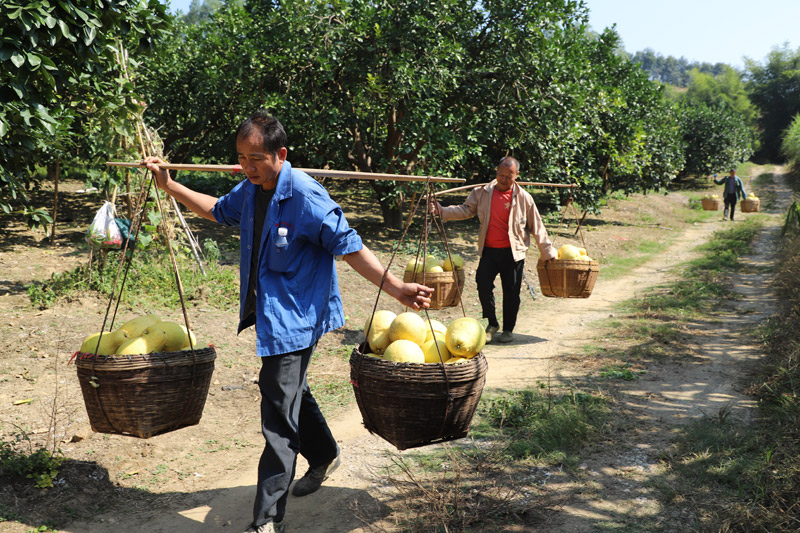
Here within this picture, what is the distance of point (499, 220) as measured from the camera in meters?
6.80

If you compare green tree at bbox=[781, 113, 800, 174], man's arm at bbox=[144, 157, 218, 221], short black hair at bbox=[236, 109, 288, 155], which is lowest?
man's arm at bbox=[144, 157, 218, 221]

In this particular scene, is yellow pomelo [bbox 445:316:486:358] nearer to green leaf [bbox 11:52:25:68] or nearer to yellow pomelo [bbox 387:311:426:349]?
yellow pomelo [bbox 387:311:426:349]

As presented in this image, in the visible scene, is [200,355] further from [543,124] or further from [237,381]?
[543,124]

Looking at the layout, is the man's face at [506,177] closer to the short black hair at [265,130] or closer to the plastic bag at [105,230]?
the short black hair at [265,130]

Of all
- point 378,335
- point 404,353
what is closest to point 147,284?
point 378,335

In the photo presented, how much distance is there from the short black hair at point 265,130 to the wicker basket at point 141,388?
46.9 inches

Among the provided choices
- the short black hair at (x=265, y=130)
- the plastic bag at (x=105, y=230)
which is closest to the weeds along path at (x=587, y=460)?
the short black hair at (x=265, y=130)

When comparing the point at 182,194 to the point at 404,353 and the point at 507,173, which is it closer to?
the point at 404,353

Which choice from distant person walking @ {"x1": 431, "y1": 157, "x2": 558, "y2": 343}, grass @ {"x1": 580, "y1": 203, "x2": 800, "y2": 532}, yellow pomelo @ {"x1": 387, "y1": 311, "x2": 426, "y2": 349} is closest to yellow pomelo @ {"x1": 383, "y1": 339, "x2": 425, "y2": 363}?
yellow pomelo @ {"x1": 387, "y1": 311, "x2": 426, "y2": 349}

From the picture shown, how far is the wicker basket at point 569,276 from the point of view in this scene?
22.3ft

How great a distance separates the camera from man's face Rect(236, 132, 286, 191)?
299 cm

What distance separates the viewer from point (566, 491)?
362 centimetres

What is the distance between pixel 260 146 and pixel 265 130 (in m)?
0.08

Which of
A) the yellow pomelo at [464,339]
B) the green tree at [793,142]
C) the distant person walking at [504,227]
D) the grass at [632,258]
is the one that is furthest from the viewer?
the green tree at [793,142]
